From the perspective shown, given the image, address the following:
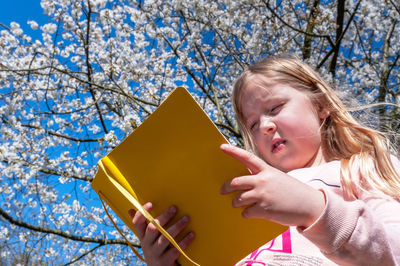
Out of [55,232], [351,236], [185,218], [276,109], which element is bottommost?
[351,236]

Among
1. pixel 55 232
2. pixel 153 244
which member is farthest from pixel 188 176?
pixel 55 232

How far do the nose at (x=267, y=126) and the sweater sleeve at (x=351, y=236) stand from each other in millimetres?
401

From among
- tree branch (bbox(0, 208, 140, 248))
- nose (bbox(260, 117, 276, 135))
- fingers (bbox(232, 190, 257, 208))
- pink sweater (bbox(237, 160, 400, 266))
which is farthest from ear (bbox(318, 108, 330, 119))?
tree branch (bbox(0, 208, 140, 248))

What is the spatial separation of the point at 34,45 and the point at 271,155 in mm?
3418

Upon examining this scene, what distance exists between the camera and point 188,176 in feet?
2.39

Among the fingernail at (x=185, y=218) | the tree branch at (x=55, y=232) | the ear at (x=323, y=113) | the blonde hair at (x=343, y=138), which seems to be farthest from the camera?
the tree branch at (x=55, y=232)

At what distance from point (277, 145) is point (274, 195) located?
1.50 ft

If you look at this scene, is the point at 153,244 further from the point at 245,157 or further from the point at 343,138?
the point at 343,138

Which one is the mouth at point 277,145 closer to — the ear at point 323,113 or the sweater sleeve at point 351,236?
the ear at point 323,113

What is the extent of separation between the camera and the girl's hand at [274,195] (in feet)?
2.13

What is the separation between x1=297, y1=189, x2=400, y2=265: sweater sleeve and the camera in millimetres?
657

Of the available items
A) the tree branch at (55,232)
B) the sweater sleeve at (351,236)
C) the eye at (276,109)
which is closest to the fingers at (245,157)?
the sweater sleeve at (351,236)

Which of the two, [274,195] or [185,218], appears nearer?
[274,195]

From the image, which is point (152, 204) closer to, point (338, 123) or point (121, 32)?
point (338, 123)
